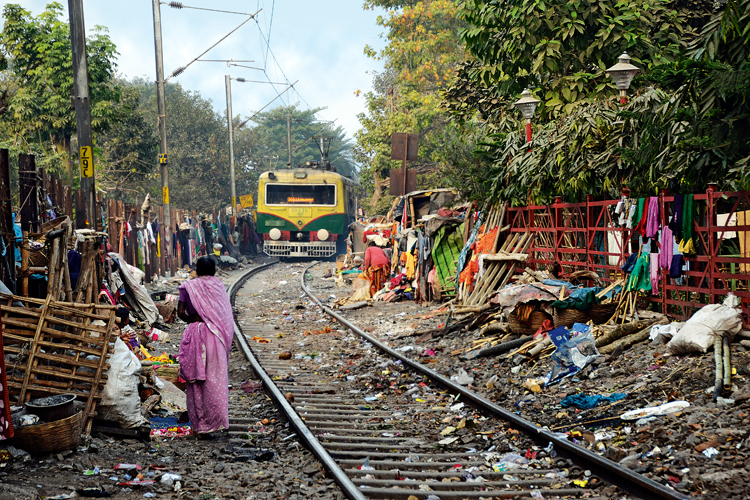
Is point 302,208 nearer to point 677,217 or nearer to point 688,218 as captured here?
point 677,217

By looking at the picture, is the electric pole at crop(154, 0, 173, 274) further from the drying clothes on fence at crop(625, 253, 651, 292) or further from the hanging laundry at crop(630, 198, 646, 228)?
the drying clothes on fence at crop(625, 253, 651, 292)

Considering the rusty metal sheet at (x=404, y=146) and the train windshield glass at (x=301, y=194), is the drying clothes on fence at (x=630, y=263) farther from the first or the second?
the train windshield glass at (x=301, y=194)

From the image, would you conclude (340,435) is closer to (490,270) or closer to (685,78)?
(685,78)

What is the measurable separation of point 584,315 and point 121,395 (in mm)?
5797

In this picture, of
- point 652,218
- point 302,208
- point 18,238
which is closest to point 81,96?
point 18,238

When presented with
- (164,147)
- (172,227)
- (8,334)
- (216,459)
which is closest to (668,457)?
(216,459)

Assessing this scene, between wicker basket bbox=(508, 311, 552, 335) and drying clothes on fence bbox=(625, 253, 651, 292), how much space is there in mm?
1182

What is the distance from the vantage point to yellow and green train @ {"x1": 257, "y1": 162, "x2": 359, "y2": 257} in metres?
28.8

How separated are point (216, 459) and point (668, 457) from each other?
10.8 feet

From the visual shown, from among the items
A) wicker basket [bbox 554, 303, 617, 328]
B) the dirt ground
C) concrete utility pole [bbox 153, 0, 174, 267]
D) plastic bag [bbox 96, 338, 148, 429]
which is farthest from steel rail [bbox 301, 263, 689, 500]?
concrete utility pole [bbox 153, 0, 174, 267]

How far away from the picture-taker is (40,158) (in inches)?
864

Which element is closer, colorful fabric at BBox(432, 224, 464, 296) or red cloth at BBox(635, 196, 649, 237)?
red cloth at BBox(635, 196, 649, 237)

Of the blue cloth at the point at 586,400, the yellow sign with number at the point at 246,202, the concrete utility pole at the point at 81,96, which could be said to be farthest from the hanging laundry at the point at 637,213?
the yellow sign with number at the point at 246,202

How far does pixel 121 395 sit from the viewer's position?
6.06 metres
